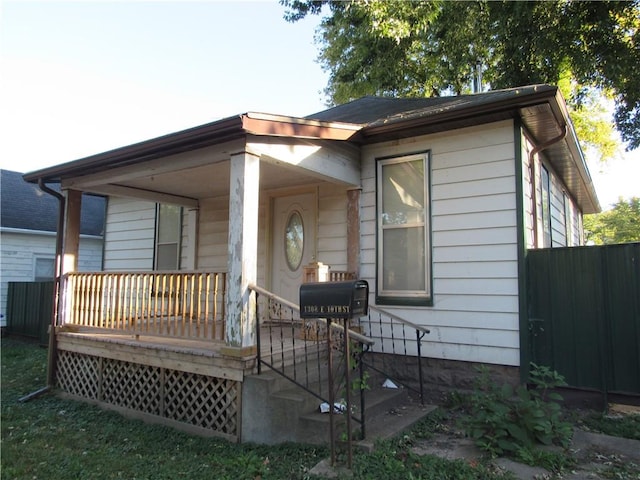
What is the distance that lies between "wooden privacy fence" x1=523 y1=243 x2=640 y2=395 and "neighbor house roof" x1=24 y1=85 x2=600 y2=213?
1.57m

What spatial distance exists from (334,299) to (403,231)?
2639 millimetres

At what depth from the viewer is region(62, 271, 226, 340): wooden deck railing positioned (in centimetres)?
472

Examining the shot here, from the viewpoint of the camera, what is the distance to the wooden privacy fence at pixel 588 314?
425 centimetres

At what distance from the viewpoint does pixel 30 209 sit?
13289 millimetres

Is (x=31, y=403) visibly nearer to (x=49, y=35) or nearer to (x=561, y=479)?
(x=49, y=35)

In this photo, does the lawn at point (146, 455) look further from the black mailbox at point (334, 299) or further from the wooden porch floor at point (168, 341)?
the black mailbox at point (334, 299)

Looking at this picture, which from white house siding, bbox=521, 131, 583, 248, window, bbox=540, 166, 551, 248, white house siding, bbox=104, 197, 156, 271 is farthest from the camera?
white house siding, bbox=104, 197, 156, 271

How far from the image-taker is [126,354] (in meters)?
5.21

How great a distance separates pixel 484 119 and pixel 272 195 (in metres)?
3.47

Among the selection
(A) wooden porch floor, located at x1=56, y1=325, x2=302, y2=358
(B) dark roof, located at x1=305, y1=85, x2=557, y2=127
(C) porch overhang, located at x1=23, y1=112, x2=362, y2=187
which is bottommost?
(A) wooden porch floor, located at x1=56, y1=325, x2=302, y2=358

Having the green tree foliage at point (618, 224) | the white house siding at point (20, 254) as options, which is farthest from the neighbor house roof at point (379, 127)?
the green tree foliage at point (618, 224)

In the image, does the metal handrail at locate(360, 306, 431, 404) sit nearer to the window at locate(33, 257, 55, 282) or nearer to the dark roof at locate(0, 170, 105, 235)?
the dark roof at locate(0, 170, 105, 235)

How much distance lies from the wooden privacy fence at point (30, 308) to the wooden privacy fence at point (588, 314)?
10.1 meters

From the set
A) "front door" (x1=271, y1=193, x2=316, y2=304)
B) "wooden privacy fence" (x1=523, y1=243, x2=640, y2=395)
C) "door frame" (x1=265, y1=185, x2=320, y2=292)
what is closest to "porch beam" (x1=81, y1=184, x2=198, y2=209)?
"door frame" (x1=265, y1=185, x2=320, y2=292)
